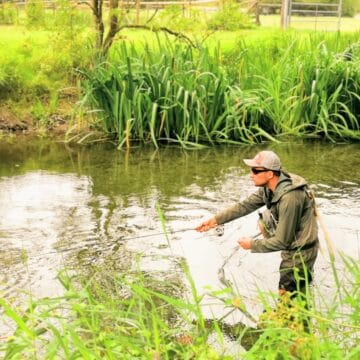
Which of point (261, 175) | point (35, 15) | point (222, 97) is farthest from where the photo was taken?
point (35, 15)

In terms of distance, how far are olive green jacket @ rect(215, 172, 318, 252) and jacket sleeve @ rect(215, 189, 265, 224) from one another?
27cm

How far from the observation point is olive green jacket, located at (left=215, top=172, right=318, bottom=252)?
4438mm

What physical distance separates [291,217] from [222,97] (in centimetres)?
547

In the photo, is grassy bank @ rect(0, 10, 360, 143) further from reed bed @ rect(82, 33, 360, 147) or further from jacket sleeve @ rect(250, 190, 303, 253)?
jacket sleeve @ rect(250, 190, 303, 253)

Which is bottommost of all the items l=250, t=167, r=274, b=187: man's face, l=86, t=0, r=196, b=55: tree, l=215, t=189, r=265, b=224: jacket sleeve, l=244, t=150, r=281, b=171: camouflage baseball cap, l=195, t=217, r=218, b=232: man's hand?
l=195, t=217, r=218, b=232: man's hand

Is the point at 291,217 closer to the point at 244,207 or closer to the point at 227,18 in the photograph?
the point at 244,207

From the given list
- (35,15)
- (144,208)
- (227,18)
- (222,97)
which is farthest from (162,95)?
(144,208)

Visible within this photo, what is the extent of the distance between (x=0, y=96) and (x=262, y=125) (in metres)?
4.53

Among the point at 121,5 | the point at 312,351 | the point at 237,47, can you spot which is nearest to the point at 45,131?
the point at 121,5

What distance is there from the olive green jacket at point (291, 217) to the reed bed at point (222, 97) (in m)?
5.03

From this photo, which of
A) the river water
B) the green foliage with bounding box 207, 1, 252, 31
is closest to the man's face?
the river water

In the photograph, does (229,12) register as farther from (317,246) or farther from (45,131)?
(317,246)

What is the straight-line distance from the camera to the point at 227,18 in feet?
36.4

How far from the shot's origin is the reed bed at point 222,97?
31.5 ft
